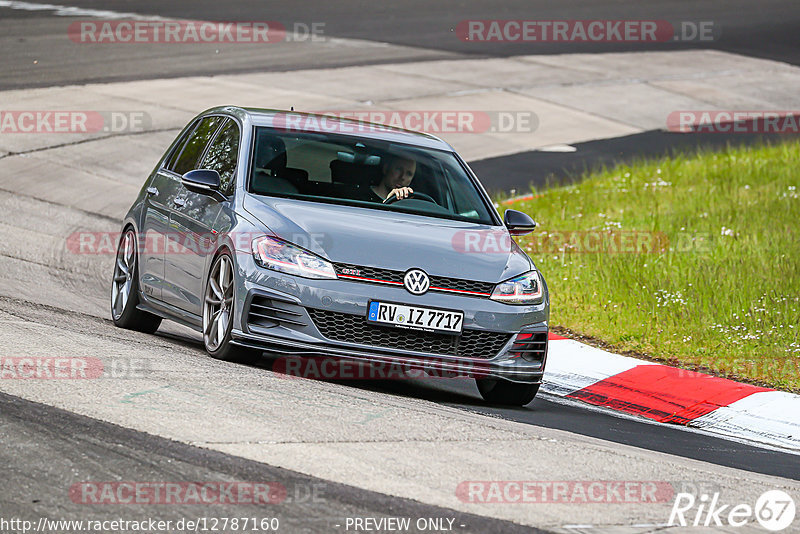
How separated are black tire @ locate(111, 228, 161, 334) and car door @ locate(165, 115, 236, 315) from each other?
70 cm

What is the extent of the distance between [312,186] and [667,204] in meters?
7.75

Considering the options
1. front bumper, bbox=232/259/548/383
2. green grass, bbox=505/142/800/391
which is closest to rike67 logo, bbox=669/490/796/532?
front bumper, bbox=232/259/548/383

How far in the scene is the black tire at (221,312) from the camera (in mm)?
7703

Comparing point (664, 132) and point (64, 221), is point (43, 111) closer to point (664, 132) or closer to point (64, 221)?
point (64, 221)

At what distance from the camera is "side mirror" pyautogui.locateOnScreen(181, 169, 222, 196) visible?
8258 millimetres

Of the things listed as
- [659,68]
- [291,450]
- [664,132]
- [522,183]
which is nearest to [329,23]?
[659,68]

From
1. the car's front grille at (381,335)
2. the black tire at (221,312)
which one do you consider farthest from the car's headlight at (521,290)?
the black tire at (221,312)

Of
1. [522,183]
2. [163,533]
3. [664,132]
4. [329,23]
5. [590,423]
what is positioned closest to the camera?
[163,533]

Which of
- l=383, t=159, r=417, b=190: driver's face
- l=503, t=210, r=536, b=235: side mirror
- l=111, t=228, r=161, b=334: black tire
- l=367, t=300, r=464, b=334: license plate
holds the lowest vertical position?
l=111, t=228, r=161, b=334: black tire

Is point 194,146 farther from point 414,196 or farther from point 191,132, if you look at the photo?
point 414,196

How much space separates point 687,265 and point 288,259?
5621 mm

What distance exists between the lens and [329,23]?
2978cm

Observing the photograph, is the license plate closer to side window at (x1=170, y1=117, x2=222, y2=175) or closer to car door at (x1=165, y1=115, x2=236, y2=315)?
car door at (x1=165, y1=115, x2=236, y2=315)

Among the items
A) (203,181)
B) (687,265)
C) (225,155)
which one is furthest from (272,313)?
(687,265)
